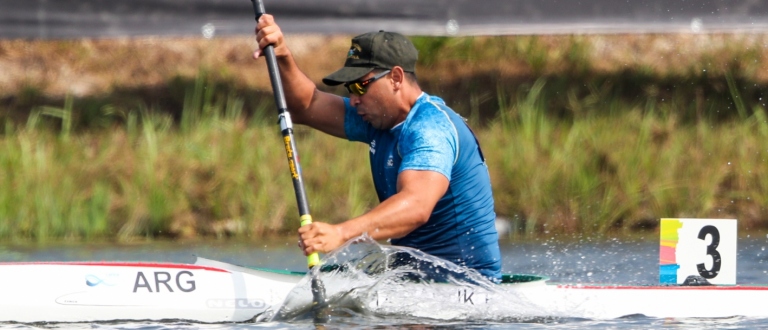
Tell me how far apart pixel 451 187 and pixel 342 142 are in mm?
4458

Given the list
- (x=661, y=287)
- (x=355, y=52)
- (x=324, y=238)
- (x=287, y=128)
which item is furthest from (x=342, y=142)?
(x=324, y=238)

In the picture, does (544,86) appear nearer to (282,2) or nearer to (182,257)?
(282,2)

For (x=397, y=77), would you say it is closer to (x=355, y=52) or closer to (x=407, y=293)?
(x=355, y=52)

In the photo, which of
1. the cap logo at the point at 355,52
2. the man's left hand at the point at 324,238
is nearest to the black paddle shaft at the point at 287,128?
the cap logo at the point at 355,52

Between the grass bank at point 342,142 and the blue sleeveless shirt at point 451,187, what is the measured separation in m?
3.65

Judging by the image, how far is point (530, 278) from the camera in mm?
6434

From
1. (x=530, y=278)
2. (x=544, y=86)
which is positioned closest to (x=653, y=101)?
(x=544, y=86)

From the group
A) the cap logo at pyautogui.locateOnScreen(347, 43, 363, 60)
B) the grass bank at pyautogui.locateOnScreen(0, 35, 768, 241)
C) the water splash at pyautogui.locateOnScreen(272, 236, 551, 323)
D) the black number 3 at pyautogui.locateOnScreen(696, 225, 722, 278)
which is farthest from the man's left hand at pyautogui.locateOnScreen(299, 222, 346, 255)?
the grass bank at pyautogui.locateOnScreen(0, 35, 768, 241)

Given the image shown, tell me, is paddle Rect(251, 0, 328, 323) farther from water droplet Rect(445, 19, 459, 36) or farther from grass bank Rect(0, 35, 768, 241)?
water droplet Rect(445, 19, 459, 36)

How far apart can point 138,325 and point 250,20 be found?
5.08 m

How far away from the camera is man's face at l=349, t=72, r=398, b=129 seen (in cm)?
616

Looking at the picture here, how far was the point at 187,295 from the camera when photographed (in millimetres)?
6344

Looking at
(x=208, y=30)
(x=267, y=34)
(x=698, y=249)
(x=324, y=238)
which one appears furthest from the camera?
(x=208, y=30)

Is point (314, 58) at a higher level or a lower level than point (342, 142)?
higher
